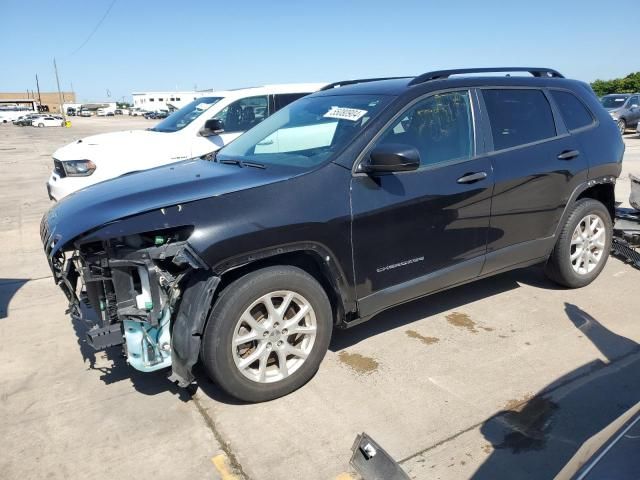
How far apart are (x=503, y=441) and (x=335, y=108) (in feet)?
8.26

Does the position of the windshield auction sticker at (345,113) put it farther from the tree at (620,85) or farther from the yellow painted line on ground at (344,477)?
the tree at (620,85)

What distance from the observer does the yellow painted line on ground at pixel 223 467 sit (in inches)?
102

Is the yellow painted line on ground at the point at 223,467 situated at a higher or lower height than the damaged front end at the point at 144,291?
lower

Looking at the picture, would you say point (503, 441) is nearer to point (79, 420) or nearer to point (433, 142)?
point (433, 142)

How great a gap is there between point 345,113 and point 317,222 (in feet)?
3.36

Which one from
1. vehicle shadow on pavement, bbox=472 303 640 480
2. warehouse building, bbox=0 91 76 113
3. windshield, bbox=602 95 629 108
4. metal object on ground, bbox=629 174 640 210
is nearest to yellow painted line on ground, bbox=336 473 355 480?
vehicle shadow on pavement, bbox=472 303 640 480

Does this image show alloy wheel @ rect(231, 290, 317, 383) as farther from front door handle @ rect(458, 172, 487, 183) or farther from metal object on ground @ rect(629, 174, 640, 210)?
metal object on ground @ rect(629, 174, 640, 210)

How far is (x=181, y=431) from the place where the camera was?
2969mm

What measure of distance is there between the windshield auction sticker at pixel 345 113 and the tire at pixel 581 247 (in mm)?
2192

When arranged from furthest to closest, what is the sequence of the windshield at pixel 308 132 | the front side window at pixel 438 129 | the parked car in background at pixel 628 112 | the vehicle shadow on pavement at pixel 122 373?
the parked car in background at pixel 628 112 < the front side window at pixel 438 129 < the windshield at pixel 308 132 < the vehicle shadow on pavement at pixel 122 373

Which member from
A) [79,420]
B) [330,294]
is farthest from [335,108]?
[79,420]

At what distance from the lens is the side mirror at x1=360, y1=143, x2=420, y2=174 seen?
3.19m

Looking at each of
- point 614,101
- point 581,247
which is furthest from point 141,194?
point 614,101

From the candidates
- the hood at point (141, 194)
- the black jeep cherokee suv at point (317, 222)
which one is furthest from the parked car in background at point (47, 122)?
the hood at point (141, 194)
